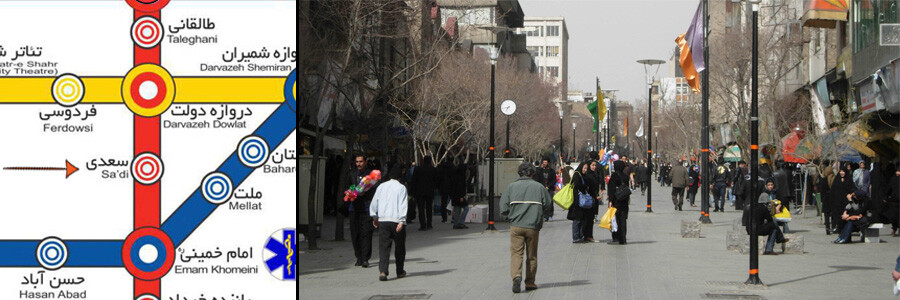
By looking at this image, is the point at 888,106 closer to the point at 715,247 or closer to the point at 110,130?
the point at 715,247

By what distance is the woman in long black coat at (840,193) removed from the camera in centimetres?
2122

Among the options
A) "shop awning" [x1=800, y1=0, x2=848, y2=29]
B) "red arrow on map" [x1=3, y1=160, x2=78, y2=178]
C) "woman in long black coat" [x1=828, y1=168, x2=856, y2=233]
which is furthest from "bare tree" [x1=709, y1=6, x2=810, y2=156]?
"red arrow on map" [x1=3, y1=160, x2=78, y2=178]

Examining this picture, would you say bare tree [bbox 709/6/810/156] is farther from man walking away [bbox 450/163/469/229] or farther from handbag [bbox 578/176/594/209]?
handbag [bbox 578/176/594/209]

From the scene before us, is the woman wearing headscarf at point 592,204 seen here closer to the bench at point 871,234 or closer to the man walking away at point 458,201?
the man walking away at point 458,201

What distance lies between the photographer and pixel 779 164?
980 inches

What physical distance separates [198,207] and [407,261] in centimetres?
1185

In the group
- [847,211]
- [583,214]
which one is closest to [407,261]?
[583,214]

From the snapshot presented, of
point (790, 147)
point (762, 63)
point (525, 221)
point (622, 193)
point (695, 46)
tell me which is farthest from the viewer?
point (762, 63)

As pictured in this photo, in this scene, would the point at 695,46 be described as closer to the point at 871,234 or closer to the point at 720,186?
the point at 871,234

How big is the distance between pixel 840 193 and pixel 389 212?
1163cm

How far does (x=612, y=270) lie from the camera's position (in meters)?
14.6

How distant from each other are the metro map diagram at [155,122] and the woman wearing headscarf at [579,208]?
14738 mm

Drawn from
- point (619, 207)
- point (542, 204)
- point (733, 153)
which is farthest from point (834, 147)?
point (733, 153)

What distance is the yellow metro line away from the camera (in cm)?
455
